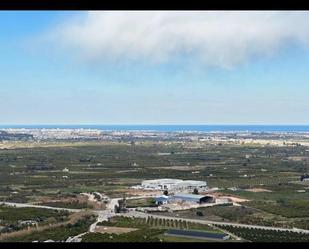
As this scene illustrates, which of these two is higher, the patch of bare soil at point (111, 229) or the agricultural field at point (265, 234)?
the agricultural field at point (265, 234)

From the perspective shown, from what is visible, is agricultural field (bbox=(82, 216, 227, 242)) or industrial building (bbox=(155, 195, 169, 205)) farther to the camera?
industrial building (bbox=(155, 195, 169, 205))

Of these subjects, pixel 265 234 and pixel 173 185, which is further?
pixel 173 185

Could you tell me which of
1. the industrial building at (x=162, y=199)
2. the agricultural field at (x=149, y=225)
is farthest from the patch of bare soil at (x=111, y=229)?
the industrial building at (x=162, y=199)

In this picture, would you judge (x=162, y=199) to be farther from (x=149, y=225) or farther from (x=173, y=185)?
(x=149, y=225)

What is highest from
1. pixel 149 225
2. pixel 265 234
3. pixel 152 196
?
pixel 265 234

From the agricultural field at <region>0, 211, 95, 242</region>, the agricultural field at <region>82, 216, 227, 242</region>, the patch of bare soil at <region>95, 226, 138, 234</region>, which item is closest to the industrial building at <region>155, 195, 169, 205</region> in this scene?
the agricultural field at <region>82, 216, 227, 242</region>

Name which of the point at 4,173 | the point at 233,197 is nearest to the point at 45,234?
the point at 233,197

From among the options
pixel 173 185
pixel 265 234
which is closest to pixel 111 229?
pixel 265 234

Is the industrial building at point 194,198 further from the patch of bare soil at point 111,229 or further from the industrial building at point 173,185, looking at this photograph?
the patch of bare soil at point 111,229

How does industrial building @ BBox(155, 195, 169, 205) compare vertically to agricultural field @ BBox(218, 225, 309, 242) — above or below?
below

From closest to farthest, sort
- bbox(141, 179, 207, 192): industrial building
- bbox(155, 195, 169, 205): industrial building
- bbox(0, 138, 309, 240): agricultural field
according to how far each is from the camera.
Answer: bbox(0, 138, 309, 240): agricultural field < bbox(155, 195, 169, 205): industrial building < bbox(141, 179, 207, 192): industrial building

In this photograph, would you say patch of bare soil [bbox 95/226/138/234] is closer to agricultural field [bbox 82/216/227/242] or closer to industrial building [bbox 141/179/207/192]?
agricultural field [bbox 82/216/227/242]
